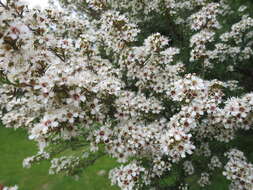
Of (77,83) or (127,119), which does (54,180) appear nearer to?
(127,119)

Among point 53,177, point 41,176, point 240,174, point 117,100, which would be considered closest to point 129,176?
point 117,100

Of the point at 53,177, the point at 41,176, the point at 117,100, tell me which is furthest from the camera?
the point at 41,176

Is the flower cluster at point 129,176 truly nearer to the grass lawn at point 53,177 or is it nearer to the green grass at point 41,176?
the grass lawn at point 53,177

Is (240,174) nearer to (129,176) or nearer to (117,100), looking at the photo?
(129,176)

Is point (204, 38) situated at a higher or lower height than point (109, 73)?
higher

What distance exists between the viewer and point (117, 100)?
13.7ft

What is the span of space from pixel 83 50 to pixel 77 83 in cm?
160

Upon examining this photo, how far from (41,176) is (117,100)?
6222 mm

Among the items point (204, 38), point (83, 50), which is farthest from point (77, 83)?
point (204, 38)

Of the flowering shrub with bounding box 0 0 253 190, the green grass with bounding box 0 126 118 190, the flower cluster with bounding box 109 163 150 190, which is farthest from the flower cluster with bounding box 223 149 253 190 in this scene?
the green grass with bounding box 0 126 118 190

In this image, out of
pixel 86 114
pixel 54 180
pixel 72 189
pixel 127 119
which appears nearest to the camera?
pixel 86 114

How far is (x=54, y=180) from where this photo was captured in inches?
343

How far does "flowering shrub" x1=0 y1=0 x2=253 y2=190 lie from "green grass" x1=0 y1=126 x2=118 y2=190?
2.76 metres

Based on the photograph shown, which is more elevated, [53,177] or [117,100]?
[117,100]
